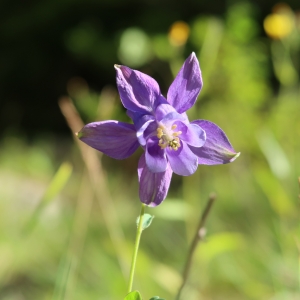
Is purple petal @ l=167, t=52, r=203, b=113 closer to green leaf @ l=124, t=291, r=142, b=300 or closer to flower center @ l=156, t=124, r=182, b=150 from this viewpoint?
flower center @ l=156, t=124, r=182, b=150

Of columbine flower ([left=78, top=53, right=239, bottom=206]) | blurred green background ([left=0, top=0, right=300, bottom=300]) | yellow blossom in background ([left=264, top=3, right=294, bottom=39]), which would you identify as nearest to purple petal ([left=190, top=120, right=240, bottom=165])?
columbine flower ([left=78, top=53, right=239, bottom=206])

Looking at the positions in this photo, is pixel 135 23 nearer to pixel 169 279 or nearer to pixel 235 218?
pixel 235 218

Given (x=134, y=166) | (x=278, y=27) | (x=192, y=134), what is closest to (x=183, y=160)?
(x=192, y=134)

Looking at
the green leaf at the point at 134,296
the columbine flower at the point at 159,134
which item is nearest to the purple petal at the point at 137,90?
the columbine flower at the point at 159,134

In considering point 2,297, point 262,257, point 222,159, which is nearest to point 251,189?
point 262,257

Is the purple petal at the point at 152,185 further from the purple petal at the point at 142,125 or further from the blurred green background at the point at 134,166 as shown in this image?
the blurred green background at the point at 134,166

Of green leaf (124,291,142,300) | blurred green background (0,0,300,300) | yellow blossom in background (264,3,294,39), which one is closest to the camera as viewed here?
green leaf (124,291,142,300)
